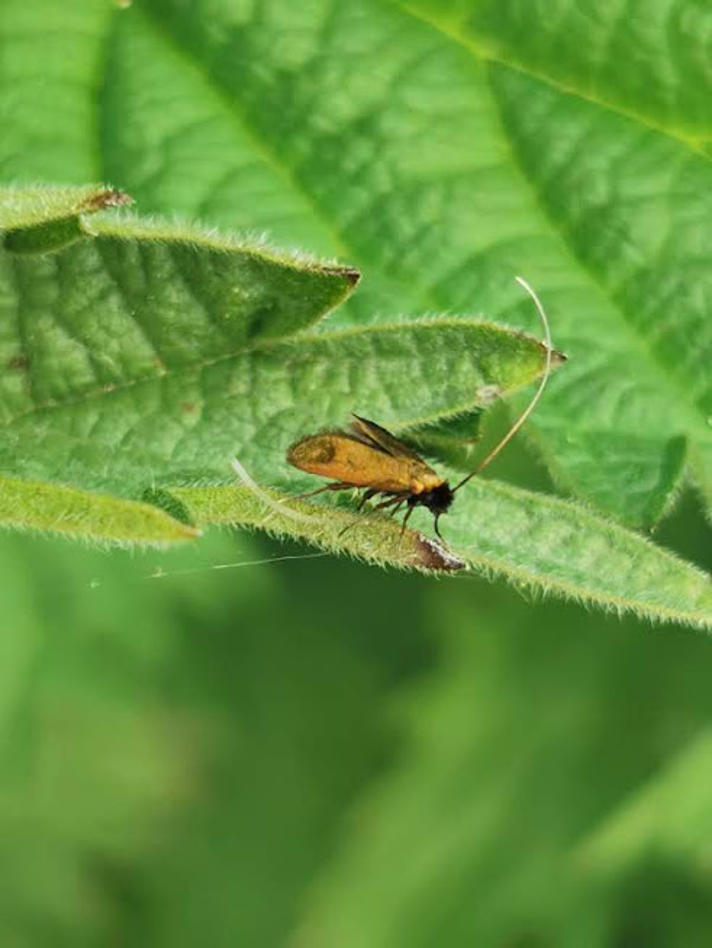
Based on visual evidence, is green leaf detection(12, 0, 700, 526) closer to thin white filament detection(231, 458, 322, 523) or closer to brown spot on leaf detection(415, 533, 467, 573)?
brown spot on leaf detection(415, 533, 467, 573)

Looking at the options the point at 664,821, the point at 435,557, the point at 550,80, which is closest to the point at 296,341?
the point at 435,557

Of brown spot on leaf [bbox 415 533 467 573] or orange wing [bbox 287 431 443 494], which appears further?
orange wing [bbox 287 431 443 494]

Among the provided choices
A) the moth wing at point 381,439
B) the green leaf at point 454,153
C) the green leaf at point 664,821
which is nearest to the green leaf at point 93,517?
the moth wing at point 381,439

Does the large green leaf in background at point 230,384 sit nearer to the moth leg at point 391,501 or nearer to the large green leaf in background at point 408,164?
the moth leg at point 391,501

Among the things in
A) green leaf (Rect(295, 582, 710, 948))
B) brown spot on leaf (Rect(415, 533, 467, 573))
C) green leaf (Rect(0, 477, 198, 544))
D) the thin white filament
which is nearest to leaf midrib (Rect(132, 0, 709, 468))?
brown spot on leaf (Rect(415, 533, 467, 573))

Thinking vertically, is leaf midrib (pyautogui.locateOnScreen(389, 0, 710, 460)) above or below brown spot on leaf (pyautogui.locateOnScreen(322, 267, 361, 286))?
below

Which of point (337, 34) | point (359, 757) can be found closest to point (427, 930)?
point (359, 757)

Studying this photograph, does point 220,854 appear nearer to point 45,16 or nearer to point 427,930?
point 427,930
